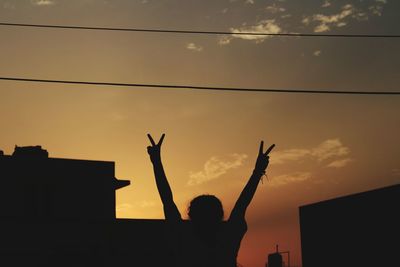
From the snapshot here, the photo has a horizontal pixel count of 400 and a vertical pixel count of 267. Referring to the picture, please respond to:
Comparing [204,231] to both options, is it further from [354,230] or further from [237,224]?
[354,230]

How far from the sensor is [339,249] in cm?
2017

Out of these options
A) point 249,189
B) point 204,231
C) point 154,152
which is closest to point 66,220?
point 154,152

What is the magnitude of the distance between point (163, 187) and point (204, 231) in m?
0.37

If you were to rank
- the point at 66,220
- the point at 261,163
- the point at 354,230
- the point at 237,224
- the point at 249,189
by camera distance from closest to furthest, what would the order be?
the point at 237,224 → the point at 249,189 → the point at 261,163 → the point at 354,230 → the point at 66,220

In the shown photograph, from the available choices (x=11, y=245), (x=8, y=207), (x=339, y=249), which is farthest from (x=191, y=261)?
(x=8, y=207)

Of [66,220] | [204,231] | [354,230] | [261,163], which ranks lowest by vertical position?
[204,231]

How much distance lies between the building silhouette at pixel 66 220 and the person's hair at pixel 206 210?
18.4m

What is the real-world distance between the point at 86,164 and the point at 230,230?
2351 centimetres

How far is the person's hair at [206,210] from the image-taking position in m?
3.32

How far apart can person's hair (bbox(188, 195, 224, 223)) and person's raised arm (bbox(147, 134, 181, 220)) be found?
12cm

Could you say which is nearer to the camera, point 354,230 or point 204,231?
point 204,231

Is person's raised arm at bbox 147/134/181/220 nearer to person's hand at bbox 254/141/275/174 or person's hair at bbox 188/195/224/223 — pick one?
person's hair at bbox 188/195/224/223

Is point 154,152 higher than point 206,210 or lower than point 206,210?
higher

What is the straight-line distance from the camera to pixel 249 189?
3564 mm
